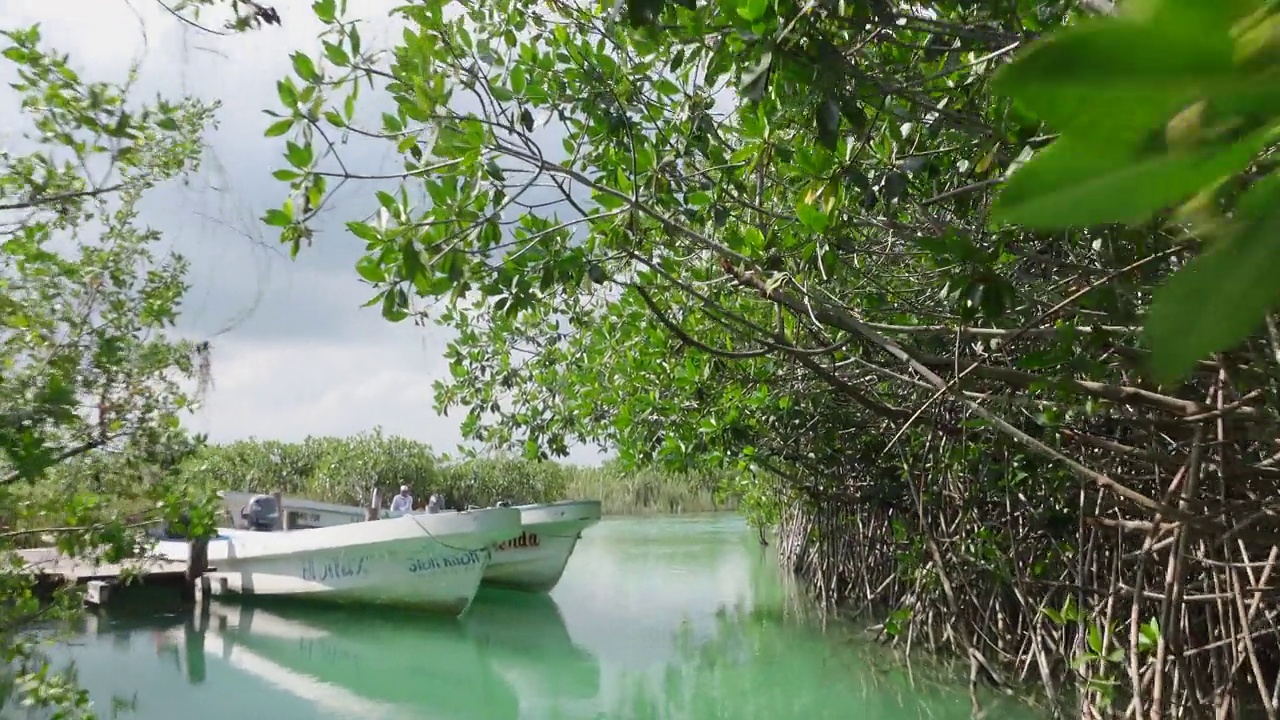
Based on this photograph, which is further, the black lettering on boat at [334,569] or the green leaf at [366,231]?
the black lettering on boat at [334,569]

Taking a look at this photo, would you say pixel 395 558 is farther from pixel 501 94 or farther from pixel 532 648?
pixel 501 94

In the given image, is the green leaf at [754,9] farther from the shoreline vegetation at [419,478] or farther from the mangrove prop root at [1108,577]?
the shoreline vegetation at [419,478]

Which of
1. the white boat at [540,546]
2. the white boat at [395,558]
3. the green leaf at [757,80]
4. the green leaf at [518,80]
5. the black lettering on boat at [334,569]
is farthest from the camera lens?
the white boat at [540,546]

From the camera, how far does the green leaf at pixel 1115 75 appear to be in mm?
186

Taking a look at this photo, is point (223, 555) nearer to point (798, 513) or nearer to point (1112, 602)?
point (798, 513)

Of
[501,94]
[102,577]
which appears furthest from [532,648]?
[501,94]

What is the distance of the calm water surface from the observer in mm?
6379

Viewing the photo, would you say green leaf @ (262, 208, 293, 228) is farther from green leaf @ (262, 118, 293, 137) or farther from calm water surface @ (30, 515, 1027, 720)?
calm water surface @ (30, 515, 1027, 720)

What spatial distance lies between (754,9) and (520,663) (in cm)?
683

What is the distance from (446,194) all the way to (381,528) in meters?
7.98

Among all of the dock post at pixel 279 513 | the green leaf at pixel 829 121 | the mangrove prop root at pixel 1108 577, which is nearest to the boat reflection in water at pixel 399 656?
the dock post at pixel 279 513

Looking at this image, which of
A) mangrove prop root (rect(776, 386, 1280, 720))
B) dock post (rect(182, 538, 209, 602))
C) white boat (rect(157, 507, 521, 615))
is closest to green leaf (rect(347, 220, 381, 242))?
mangrove prop root (rect(776, 386, 1280, 720))

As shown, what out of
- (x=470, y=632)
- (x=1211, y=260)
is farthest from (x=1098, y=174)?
(x=470, y=632)

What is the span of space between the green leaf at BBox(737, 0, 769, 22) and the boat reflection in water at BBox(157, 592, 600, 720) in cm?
539
